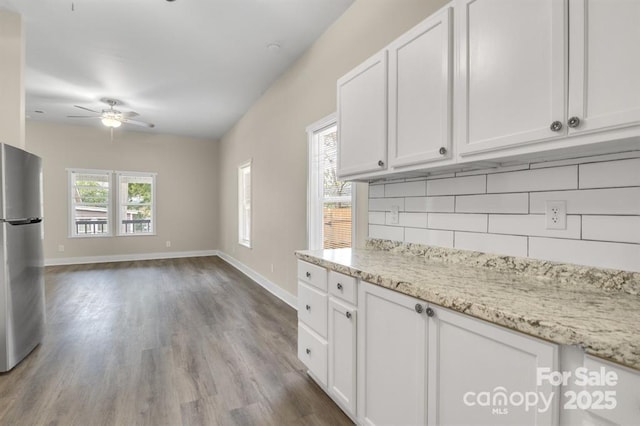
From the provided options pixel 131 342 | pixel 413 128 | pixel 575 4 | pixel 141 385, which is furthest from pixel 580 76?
pixel 131 342

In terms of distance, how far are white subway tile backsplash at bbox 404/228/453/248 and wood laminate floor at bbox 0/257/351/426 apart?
1.18 m

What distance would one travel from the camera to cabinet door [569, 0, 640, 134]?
95cm

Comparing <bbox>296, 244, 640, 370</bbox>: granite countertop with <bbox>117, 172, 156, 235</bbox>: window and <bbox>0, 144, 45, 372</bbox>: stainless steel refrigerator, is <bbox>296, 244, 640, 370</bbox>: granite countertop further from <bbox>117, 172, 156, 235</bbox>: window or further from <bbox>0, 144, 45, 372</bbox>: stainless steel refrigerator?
<bbox>117, 172, 156, 235</bbox>: window

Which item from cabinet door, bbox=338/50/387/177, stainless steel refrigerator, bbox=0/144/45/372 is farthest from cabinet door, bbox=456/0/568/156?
stainless steel refrigerator, bbox=0/144/45/372

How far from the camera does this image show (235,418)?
6.12ft

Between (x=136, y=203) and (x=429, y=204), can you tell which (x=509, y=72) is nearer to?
(x=429, y=204)

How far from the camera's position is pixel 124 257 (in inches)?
288

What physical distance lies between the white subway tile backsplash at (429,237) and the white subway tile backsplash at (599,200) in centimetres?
53

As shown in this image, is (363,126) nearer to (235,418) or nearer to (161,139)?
(235,418)

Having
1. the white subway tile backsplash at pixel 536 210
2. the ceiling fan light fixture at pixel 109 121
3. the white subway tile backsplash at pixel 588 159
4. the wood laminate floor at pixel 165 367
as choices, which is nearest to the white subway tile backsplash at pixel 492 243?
the white subway tile backsplash at pixel 536 210

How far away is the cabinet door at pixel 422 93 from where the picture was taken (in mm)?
1524

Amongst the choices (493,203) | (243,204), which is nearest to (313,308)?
(493,203)

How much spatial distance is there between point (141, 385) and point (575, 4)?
121 inches

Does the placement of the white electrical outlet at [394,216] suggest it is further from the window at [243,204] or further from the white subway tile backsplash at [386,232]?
the window at [243,204]
